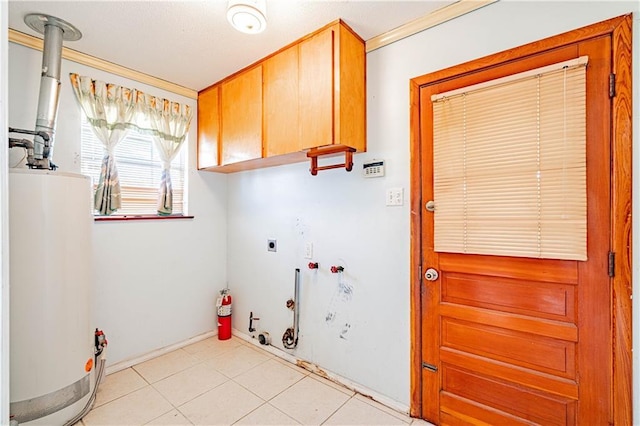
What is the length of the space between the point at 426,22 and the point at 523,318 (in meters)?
1.77

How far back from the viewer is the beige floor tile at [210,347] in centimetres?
267

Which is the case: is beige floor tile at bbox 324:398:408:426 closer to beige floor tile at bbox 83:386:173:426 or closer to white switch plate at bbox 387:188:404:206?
beige floor tile at bbox 83:386:173:426

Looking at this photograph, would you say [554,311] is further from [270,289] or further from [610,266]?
[270,289]

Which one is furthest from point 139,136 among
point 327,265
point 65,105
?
point 327,265

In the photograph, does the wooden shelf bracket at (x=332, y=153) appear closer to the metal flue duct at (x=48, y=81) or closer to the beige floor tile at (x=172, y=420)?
the metal flue duct at (x=48, y=81)

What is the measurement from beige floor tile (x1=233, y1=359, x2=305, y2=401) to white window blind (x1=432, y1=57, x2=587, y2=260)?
4.97 ft

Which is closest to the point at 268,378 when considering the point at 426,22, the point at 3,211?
the point at 3,211

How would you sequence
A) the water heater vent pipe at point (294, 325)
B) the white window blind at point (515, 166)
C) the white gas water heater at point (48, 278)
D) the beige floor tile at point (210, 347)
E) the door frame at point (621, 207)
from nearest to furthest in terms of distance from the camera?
1. the door frame at point (621, 207)
2. the white window blind at point (515, 166)
3. the white gas water heater at point (48, 278)
4. the water heater vent pipe at point (294, 325)
5. the beige floor tile at point (210, 347)

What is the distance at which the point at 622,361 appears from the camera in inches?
51.4

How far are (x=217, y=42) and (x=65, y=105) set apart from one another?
1.23 m

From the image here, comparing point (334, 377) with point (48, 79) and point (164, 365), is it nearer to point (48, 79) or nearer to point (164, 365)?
point (164, 365)

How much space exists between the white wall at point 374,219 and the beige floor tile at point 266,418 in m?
0.53

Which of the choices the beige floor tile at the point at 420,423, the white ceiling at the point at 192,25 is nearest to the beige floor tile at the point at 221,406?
the beige floor tile at the point at 420,423

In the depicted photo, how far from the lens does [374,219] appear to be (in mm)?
2035
